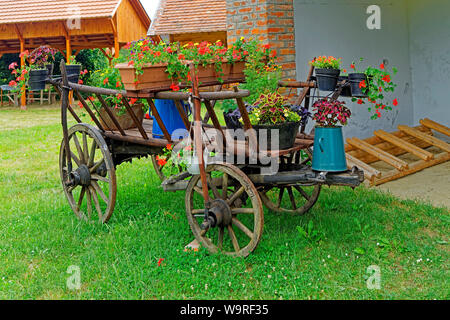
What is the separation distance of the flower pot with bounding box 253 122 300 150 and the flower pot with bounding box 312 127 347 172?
0.21 metres

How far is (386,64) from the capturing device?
26.1ft

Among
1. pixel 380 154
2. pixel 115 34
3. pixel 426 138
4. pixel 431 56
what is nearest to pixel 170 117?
pixel 380 154

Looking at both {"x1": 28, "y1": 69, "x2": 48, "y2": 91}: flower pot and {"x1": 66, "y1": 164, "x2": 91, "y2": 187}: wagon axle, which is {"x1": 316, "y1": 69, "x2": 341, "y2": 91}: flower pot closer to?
{"x1": 66, "y1": 164, "x2": 91, "y2": 187}: wagon axle

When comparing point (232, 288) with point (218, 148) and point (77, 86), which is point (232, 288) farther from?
A: point (77, 86)

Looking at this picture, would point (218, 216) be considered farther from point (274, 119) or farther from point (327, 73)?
point (327, 73)

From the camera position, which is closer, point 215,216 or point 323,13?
point 215,216

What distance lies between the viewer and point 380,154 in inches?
262

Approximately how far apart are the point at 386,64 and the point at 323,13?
1.48 m

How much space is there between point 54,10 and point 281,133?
18406 mm

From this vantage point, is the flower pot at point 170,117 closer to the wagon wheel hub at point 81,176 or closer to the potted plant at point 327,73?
the wagon wheel hub at point 81,176

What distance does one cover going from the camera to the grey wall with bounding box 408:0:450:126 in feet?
26.3

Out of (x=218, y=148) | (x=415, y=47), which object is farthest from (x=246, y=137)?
(x=415, y=47)

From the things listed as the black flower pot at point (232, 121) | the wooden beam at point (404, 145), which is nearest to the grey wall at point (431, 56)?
the wooden beam at point (404, 145)

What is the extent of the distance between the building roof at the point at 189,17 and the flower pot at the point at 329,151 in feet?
50.5
